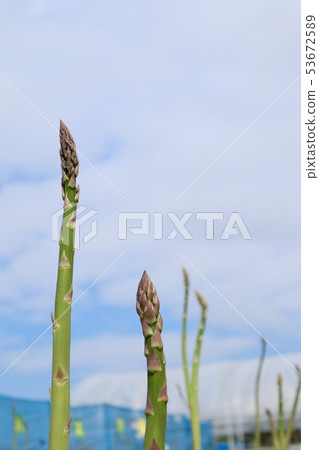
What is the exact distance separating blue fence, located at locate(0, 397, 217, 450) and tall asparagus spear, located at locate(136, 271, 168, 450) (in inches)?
82.8

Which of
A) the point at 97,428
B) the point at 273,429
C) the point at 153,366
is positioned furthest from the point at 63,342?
the point at 97,428

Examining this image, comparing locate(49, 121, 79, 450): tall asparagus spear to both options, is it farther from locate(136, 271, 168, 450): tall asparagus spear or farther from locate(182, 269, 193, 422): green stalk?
locate(182, 269, 193, 422): green stalk

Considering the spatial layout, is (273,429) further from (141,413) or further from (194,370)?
(141,413)

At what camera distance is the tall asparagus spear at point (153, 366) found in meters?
1.08

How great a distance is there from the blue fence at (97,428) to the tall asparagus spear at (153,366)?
2.10 metres

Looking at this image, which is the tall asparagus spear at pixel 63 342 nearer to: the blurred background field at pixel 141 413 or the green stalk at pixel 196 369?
the green stalk at pixel 196 369

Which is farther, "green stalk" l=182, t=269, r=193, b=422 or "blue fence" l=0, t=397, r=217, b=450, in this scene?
"blue fence" l=0, t=397, r=217, b=450

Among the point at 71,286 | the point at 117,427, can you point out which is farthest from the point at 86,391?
the point at 71,286

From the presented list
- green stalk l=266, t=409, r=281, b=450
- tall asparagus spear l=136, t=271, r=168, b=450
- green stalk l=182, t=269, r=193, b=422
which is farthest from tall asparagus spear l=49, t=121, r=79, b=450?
green stalk l=266, t=409, r=281, b=450

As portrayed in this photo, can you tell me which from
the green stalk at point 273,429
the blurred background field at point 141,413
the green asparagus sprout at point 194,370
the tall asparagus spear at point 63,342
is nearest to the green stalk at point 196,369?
the green asparagus sprout at point 194,370

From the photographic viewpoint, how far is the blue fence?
3354 mm

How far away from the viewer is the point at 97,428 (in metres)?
3.73

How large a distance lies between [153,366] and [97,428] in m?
2.77
